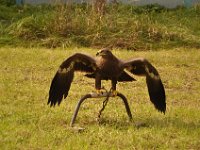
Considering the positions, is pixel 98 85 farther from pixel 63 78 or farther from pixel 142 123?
pixel 142 123

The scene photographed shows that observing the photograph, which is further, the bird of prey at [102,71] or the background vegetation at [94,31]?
the background vegetation at [94,31]

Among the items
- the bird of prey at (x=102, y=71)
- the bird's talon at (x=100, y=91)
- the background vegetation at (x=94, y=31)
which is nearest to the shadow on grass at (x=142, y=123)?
the bird of prey at (x=102, y=71)

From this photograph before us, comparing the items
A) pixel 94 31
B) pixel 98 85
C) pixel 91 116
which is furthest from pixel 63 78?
pixel 94 31

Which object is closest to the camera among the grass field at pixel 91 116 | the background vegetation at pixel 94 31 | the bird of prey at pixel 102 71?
the grass field at pixel 91 116

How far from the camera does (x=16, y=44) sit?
10195 mm

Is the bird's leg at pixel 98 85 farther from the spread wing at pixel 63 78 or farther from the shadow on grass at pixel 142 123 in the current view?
the shadow on grass at pixel 142 123

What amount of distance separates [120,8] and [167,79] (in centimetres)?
419

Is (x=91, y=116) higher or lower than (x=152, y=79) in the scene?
→ lower

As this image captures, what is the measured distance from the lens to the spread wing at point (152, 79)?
5.17 metres

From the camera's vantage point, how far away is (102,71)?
5.00 meters

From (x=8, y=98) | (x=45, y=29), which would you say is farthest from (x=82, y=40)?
(x=8, y=98)

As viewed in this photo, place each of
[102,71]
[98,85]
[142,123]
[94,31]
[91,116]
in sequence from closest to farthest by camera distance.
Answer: [102,71], [98,85], [142,123], [91,116], [94,31]

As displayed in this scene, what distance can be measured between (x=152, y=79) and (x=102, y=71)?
55 centimetres

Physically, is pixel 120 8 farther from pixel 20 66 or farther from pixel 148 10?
pixel 20 66
